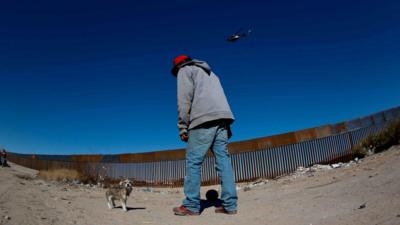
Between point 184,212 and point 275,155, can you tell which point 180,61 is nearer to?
point 184,212

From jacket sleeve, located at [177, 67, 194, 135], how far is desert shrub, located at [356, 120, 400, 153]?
6.46 m

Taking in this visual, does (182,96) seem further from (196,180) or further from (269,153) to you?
(269,153)

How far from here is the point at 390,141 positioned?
29.3 feet

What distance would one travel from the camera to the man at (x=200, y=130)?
4355mm

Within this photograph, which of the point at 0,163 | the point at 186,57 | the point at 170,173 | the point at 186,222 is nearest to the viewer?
the point at 186,222

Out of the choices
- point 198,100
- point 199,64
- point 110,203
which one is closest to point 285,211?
point 198,100

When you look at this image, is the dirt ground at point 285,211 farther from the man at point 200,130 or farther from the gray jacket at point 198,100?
the gray jacket at point 198,100

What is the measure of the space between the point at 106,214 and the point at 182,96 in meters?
1.70

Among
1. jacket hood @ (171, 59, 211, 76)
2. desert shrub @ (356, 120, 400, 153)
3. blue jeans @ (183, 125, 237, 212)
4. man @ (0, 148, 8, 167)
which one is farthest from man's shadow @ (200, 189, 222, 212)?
man @ (0, 148, 8, 167)

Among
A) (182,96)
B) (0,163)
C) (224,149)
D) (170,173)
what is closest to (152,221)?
(224,149)

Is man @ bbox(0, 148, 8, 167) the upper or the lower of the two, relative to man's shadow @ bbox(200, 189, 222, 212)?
upper

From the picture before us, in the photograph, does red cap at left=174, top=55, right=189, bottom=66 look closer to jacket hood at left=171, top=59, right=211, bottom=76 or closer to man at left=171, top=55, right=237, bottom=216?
jacket hood at left=171, top=59, right=211, bottom=76

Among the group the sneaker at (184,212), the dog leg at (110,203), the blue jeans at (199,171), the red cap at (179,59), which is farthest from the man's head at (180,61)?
the dog leg at (110,203)

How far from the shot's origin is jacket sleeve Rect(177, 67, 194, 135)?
4.43m
